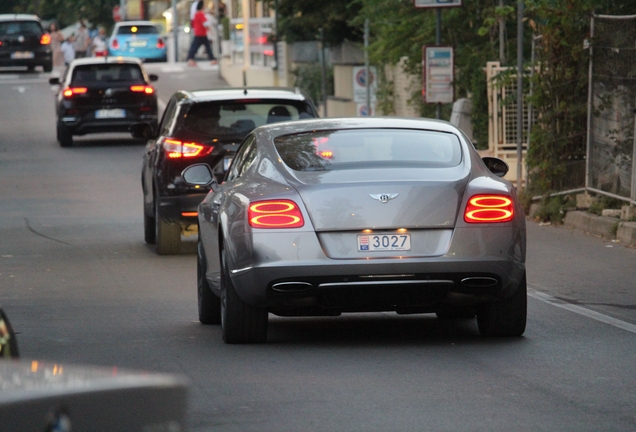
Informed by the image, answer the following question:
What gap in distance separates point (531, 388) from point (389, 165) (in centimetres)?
197

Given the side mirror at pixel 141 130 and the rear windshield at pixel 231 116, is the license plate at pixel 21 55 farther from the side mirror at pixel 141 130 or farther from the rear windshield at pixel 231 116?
the rear windshield at pixel 231 116

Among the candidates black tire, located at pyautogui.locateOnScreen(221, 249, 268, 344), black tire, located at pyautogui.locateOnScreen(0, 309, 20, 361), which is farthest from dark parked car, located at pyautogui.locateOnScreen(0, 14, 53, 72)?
black tire, located at pyautogui.locateOnScreen(0, 309, 20, 361)

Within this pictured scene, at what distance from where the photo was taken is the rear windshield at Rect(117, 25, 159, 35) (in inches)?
2260

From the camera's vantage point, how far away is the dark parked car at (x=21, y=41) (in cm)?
4916


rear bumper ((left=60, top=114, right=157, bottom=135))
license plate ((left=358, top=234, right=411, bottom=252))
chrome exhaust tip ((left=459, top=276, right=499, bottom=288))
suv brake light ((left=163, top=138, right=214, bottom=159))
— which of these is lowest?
rear bumper ((left=60, top=114, right=157, bottom=135))

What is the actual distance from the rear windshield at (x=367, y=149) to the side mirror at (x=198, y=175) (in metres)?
1.04

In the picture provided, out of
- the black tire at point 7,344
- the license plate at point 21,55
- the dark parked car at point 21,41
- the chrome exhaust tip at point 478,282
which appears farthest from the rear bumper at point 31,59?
the black tire at point 7,344

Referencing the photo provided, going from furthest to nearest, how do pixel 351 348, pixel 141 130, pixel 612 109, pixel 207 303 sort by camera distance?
1. pixel 612 109
2. pixel 141 130
3. pixel 207 303
4. pixel 351 348

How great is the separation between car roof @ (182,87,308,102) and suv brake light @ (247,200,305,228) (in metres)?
5.55

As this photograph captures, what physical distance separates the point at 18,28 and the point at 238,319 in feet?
137

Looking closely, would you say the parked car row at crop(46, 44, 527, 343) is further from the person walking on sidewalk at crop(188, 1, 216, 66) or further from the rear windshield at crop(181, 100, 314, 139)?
the person walking on sidewalk at crop(188, 1, 216, 66)

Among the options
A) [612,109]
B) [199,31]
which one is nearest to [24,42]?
[199,31]

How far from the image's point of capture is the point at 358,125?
9.48 meters

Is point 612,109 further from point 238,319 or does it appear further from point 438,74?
point 238,319
